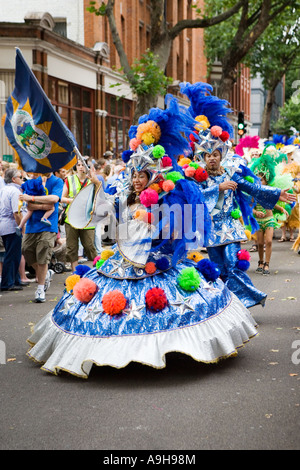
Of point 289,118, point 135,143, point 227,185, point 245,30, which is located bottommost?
point 227,185

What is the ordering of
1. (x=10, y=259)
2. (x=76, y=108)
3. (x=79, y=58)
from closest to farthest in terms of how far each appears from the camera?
(x=10, y=259)
(x=79, y=58)
(x=76, y=108)

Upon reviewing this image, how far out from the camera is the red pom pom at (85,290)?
5.73m

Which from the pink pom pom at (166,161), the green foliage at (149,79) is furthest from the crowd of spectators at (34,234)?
the green foliage at (149,79)

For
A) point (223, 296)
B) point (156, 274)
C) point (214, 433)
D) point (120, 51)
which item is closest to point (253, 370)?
point (223, 296)

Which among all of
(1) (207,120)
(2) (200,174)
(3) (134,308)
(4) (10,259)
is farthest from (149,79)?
(3) (134,308)

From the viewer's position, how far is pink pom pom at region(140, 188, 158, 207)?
578cm

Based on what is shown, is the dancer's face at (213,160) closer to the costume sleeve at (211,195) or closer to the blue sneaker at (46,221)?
the costume sleeve at (211,195)

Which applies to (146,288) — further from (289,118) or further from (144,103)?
(289,118)

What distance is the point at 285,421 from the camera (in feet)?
15.1

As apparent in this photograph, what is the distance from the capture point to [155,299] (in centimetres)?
553

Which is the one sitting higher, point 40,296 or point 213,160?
point 213,160

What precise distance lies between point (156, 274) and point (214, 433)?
1.77 meters

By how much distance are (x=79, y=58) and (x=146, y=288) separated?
1887cm
